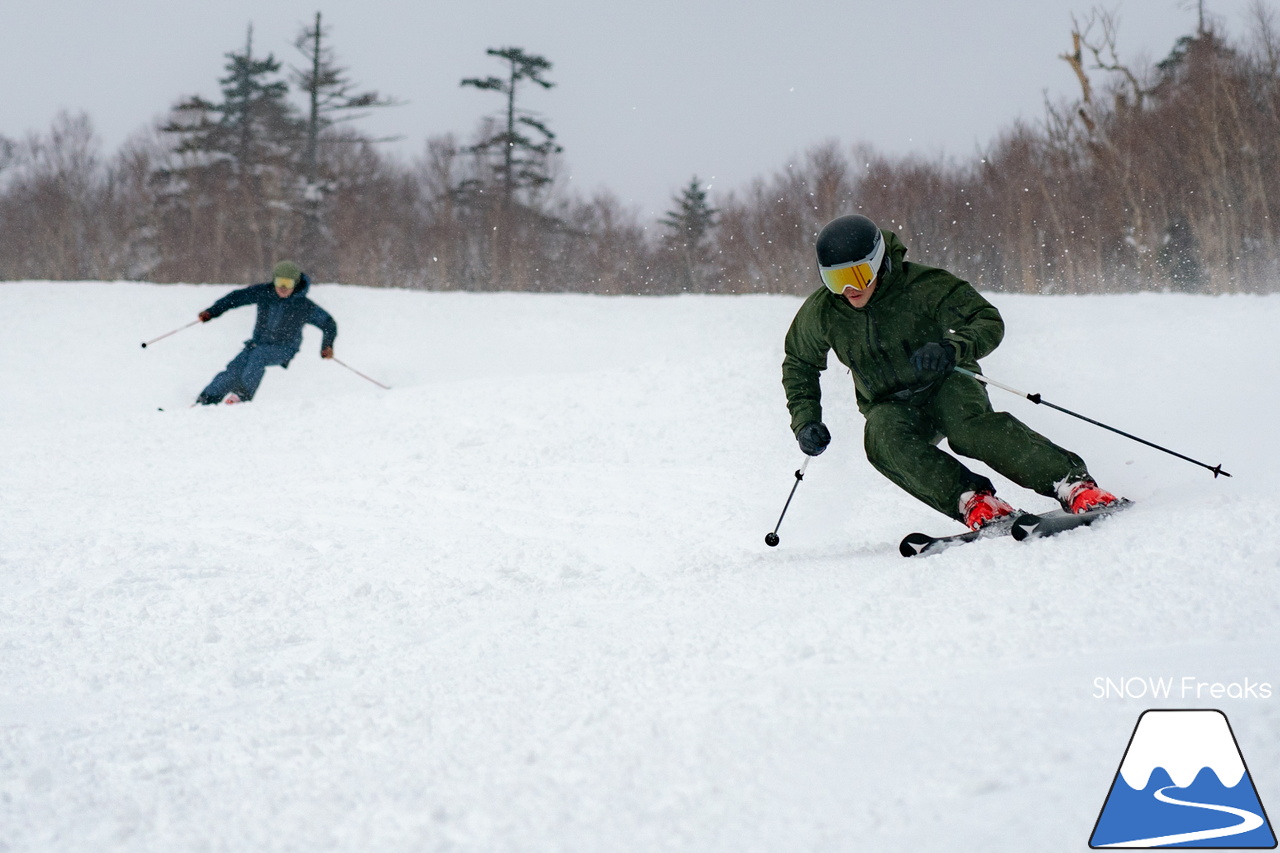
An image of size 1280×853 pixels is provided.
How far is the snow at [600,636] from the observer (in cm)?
163

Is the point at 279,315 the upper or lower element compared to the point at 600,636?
upper

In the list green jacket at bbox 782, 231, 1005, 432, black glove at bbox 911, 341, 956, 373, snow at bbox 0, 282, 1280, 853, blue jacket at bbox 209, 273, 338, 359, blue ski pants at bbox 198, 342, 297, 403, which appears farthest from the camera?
blue jacket at bbox 209, 273, 338, 359

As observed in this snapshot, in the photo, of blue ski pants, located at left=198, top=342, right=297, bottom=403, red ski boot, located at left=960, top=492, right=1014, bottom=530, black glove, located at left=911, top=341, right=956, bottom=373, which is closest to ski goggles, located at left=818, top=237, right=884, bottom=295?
black glove, located at left=911, top=341, right=956, bottom=373

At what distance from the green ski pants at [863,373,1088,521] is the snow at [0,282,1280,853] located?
13.9 inches

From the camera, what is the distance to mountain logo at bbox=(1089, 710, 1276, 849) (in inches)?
59.1

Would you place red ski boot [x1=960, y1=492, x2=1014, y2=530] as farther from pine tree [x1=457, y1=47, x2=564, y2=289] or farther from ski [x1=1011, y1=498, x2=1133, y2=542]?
pine tree [x1=457, y1=47, x2=564, y2=289]

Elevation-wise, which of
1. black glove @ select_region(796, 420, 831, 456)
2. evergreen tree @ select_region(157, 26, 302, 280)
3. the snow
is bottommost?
the snow

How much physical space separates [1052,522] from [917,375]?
96 centimetres

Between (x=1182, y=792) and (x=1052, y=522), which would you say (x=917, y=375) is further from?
(x=1182, y=792)

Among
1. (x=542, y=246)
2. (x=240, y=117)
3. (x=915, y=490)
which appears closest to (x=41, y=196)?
(x=240, y=117)

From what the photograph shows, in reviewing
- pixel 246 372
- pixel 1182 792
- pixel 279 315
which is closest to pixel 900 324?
pixel 1182 792

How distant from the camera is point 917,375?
152 inches

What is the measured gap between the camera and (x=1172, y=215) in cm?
2402

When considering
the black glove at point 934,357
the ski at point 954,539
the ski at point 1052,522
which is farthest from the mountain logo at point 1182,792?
the black glove at point 934,357
